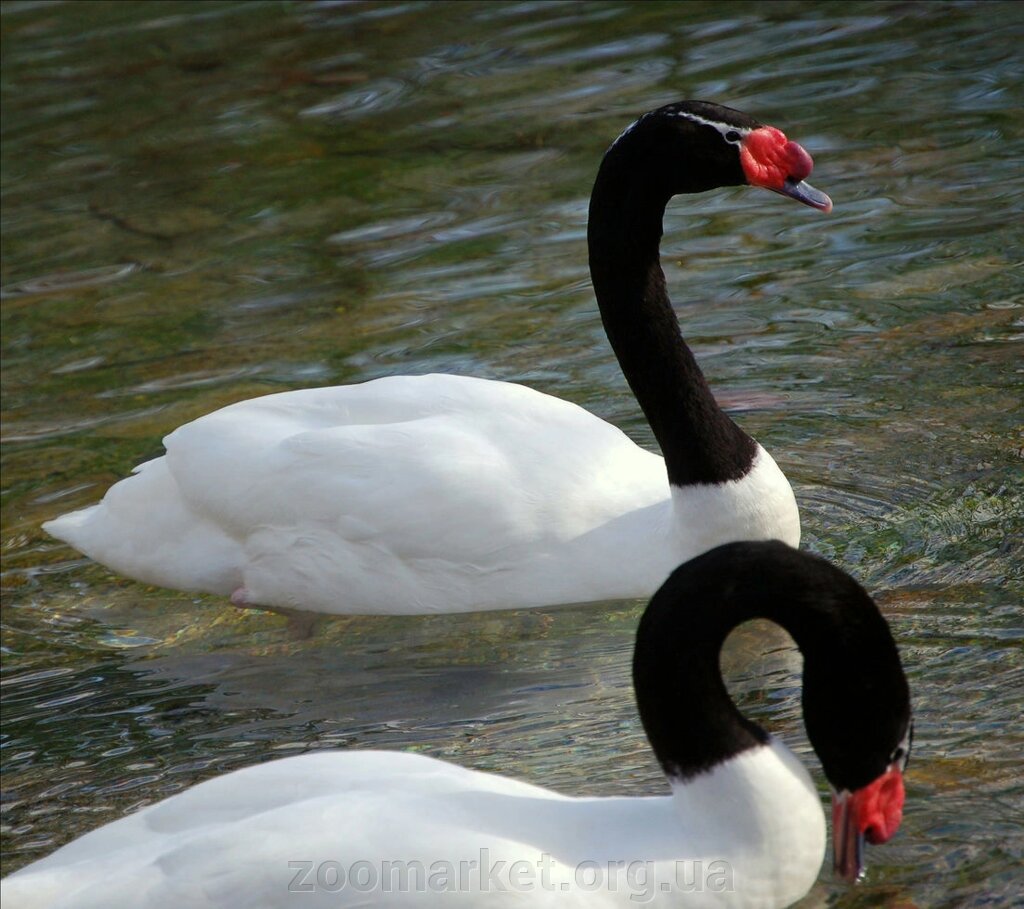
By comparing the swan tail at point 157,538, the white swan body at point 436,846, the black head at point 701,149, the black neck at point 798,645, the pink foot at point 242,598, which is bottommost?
the pink foot at point 242,598

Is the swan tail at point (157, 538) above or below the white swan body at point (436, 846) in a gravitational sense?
below

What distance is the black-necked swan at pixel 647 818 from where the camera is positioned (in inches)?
127

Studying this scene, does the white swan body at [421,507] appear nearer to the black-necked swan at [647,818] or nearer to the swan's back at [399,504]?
the swan's back at [399,504]

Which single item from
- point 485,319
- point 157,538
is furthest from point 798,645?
point 485,319

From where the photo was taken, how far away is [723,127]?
490cm

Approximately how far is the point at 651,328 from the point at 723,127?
563 millimetres

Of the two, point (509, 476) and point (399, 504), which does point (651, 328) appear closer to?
point (509, 476)

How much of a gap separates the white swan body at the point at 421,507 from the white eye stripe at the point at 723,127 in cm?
83

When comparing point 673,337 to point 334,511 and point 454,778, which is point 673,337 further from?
point 454,778

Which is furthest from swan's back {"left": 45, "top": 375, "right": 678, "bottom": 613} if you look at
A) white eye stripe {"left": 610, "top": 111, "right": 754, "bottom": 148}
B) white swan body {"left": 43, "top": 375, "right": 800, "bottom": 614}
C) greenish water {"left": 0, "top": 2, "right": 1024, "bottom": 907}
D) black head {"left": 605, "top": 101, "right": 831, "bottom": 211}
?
white eye stripe {"left": 610, "top": 111, "right": 754, "bottom": 148}

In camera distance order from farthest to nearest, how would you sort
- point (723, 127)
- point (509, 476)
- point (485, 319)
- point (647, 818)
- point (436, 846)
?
1. point (485, 319)
2. point (509, 476)
3. point (723, 127)
4. point (647, 818)
5. point (436, 846)

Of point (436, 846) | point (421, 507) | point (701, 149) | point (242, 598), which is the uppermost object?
point (701, 149)

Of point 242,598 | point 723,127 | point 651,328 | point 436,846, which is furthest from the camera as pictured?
point 242,598

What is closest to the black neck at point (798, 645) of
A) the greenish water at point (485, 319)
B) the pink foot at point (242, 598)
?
the greenish water at point (485, 319)
